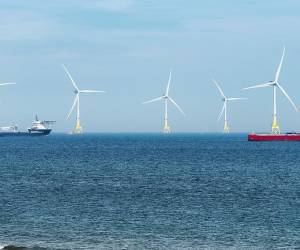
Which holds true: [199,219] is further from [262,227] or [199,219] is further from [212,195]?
[212,195]

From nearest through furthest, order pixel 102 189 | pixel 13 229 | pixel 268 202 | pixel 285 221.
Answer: pixel 13 229
pixel 285 221
pixel 268 202
pixel 102 189

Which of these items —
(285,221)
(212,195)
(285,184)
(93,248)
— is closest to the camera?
(93,248)

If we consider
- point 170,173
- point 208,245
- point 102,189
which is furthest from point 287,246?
point 170,173

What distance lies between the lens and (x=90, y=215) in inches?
2653

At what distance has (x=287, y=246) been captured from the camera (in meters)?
51.8

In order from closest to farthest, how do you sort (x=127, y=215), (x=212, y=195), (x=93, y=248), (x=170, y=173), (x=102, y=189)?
(x=93, y=248), (x=127, y=215), (x=212, y=195), (x=102, y=189), (x=170, y=173)

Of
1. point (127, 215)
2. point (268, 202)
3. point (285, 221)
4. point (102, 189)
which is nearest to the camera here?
point (285, 221)

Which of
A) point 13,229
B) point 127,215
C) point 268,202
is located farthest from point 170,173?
point 13,229

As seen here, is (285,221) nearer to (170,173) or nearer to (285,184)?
(285,184)

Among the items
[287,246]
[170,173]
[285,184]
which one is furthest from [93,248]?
[170,173]

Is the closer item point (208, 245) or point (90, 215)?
point (208, 245)

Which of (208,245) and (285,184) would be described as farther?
(285,184)

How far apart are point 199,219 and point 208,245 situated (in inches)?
501

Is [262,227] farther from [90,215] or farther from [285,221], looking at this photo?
[90,215]
